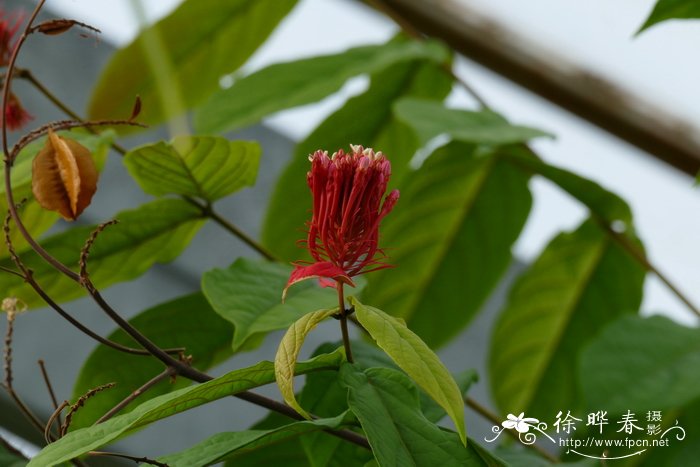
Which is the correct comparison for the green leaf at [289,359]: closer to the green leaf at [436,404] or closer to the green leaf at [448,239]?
the green leaf at [436,404]

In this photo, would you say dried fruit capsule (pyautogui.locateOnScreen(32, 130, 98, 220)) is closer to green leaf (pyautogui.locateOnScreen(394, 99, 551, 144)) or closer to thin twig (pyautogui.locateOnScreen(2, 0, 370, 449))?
thin twig (pyautogui.locateOnScreen(2, 0, 370, 449))

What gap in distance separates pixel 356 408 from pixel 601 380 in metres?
0.21

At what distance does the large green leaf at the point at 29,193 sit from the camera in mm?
344

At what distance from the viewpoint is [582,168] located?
1.54 metres

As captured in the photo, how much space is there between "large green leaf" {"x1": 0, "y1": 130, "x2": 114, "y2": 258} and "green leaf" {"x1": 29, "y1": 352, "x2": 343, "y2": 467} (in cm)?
11

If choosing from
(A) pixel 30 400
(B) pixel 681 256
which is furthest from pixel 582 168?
(A) pixel 30 400

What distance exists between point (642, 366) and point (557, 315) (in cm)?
19

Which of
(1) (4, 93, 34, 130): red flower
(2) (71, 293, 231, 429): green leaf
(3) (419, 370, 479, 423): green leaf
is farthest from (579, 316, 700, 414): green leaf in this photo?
(1) (4, 93, 34, 130): red flower

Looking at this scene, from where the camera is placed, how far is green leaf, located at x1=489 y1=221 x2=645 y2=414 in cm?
62

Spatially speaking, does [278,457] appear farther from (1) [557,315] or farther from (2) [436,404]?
(1) [557,315]

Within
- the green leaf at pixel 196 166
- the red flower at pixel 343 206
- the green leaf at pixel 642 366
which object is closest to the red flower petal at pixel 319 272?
the red flower at pixel 343 206

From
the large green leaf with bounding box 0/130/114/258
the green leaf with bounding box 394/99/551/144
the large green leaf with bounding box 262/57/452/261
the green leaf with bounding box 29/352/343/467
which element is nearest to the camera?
the green leaf with bounding box 29/352/343/467

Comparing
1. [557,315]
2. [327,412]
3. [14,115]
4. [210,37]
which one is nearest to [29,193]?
[14,115]

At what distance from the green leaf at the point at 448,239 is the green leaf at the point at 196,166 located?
0.74ft
